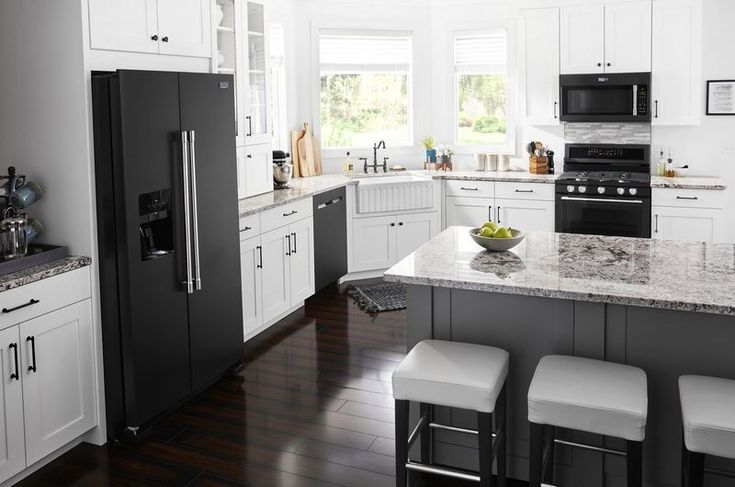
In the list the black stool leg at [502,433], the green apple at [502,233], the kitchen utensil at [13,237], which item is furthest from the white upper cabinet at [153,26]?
the black stool leg at [502,433]

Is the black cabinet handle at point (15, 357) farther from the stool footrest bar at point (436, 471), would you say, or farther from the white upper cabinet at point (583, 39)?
the white upper cabinet at point (583, 39)

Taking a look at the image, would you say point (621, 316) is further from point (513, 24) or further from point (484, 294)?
point (513, 24)

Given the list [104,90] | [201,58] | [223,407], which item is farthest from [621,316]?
[201,58]

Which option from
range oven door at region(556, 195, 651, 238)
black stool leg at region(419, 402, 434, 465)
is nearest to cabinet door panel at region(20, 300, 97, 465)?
black stool leg at region(419, 402, 434, 465)

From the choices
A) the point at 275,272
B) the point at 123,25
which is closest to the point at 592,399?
the point at 123,25

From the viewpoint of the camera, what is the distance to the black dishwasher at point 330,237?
20.0 ft

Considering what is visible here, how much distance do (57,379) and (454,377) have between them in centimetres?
183

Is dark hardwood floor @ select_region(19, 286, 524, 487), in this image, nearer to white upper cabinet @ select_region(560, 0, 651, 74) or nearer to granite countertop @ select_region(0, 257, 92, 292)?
granite countertop @ select_region(0, 257, 92, 292)

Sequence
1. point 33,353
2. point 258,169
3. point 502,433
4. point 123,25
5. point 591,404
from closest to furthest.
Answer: point 591,404 < point 502,433 < point 33,353 < point 123,25 < point 258,169

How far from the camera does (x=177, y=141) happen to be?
384 cm

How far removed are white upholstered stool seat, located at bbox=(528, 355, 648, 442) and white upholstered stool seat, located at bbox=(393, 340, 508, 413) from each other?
157 millimetres

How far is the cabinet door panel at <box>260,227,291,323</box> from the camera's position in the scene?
5199mm

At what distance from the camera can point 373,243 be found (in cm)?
676

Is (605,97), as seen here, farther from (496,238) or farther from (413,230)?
(496,238)
